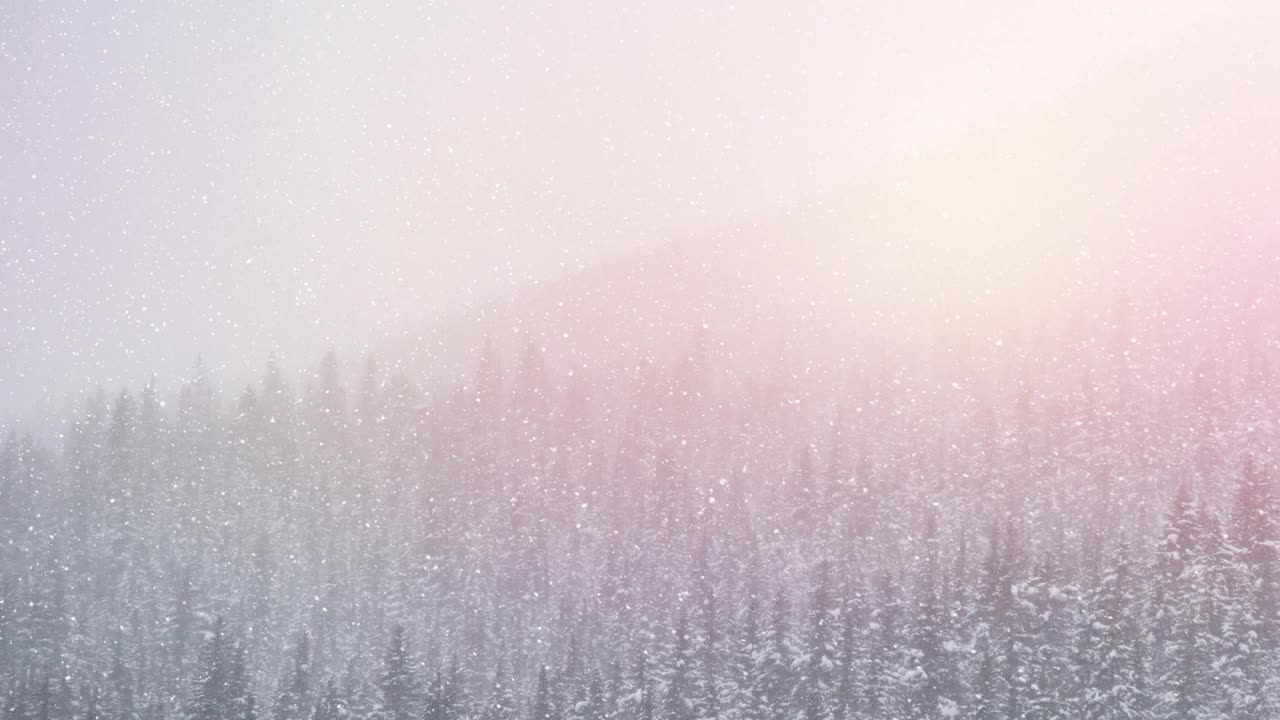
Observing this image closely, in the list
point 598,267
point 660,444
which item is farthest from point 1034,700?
point 598,267

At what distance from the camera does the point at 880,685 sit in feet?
254

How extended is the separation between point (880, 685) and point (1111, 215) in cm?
8975

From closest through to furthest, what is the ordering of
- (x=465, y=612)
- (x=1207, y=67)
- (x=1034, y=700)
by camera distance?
(x=1034, y=700), (x=465, y=612), (x=1207, y=67)

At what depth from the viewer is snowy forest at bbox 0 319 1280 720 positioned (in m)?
76.8

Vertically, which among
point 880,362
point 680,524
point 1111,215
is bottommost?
point 680,524

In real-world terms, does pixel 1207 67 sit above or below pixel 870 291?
above

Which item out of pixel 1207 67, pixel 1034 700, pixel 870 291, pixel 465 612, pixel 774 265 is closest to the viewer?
pixel 1034 700

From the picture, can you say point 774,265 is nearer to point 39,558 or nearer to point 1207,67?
point 1207,67

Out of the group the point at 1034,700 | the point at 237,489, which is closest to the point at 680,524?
the point at 1034,700

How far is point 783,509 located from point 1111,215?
Answer: 2931 inches

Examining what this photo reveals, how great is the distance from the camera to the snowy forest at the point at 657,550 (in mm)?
76812

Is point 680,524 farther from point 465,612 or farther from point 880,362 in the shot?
point 880,362

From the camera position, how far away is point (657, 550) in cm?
9681

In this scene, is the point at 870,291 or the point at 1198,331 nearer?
the point at 1198,331
